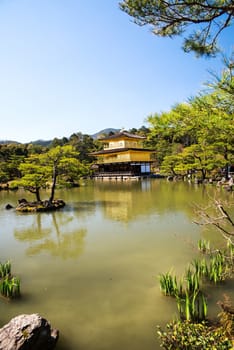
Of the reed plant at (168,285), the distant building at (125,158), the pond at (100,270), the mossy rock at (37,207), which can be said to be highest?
the distant building at (125,158)

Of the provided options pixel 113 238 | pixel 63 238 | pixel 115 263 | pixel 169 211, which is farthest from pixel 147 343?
pixel 169 211

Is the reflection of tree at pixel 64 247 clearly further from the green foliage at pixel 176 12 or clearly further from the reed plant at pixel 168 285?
the green foliage at pixel 176 12

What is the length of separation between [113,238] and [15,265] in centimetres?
228

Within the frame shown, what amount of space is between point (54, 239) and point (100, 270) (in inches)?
93.9

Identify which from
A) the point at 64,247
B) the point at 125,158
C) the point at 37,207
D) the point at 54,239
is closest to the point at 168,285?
the point at 64,247

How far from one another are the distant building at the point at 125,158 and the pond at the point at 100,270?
17.1m

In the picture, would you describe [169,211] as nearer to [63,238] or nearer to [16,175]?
[63,238]

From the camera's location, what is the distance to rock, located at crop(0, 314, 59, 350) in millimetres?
2256

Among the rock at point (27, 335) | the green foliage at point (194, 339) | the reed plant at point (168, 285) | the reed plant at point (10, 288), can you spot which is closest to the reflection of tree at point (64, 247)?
the reed plant at point (10, 288)

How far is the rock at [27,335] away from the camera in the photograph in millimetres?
2256

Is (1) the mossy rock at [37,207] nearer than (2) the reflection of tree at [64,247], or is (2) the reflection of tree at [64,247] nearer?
(2) the reflection of tree at [64,247]

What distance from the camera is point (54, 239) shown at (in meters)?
6.37

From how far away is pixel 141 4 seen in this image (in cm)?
227

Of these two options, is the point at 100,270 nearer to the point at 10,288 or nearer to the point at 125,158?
the point at 10,288
